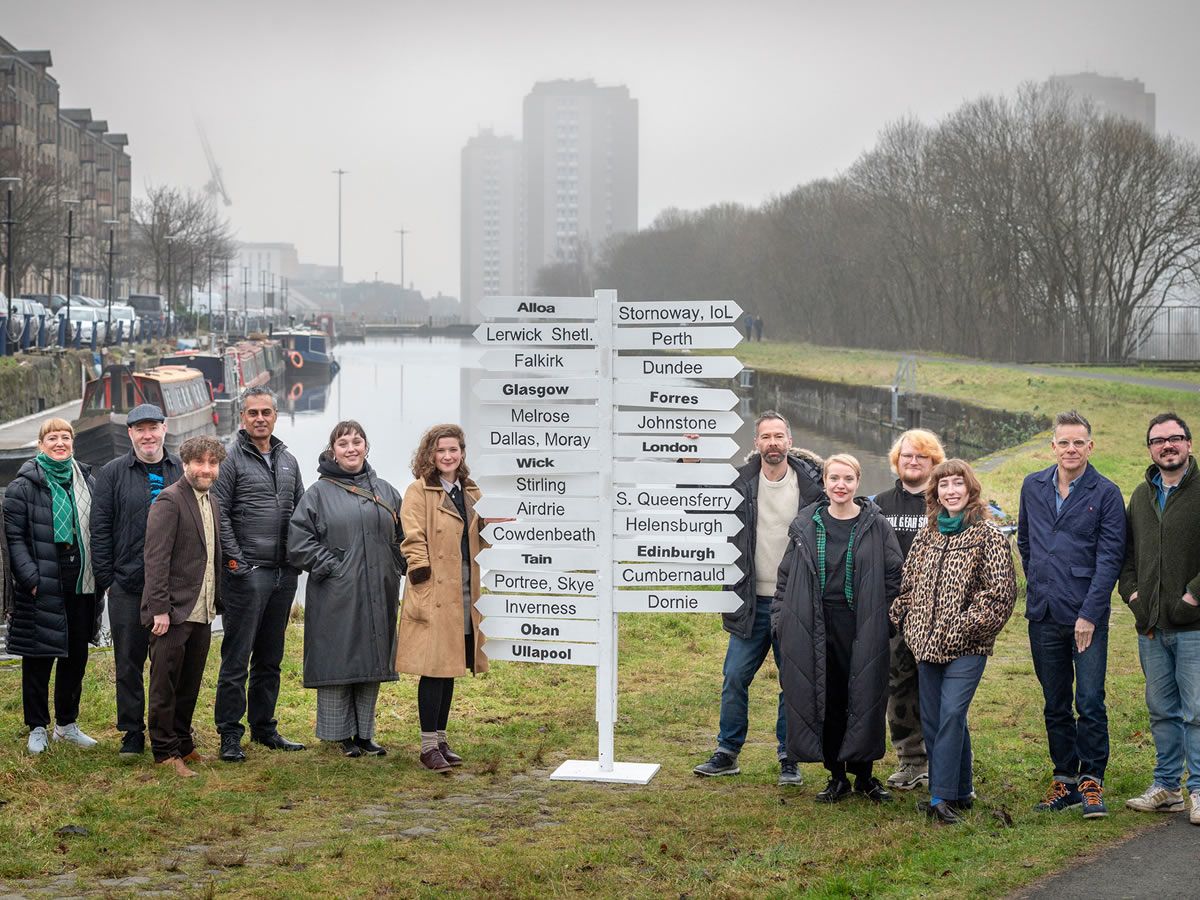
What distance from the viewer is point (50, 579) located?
831cm

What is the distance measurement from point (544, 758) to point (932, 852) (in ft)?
8.99

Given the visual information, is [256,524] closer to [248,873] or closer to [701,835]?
[248,873]

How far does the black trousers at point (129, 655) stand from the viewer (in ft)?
27.3

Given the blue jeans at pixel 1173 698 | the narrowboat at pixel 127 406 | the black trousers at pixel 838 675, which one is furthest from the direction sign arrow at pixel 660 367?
the narrowboat at pixel 127 406

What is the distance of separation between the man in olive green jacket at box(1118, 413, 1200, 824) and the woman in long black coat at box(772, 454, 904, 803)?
3.82 feet

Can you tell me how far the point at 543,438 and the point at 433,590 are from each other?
103cm

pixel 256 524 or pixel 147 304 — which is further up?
pixel 147 304

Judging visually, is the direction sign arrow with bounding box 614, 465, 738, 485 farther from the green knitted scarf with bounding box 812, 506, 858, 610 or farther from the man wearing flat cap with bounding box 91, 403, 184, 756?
the man wearing flat cap with bounding box 91, 403, 184, 756

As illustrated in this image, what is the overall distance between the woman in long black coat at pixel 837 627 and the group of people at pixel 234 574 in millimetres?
1938

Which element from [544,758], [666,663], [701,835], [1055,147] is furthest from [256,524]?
[1055,147]

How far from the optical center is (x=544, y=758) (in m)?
8.53

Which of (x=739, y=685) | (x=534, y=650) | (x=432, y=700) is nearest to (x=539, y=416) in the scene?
(x=534, y=650)

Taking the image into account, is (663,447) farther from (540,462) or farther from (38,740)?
(38,740)

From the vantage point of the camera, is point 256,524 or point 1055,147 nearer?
point 256,524
